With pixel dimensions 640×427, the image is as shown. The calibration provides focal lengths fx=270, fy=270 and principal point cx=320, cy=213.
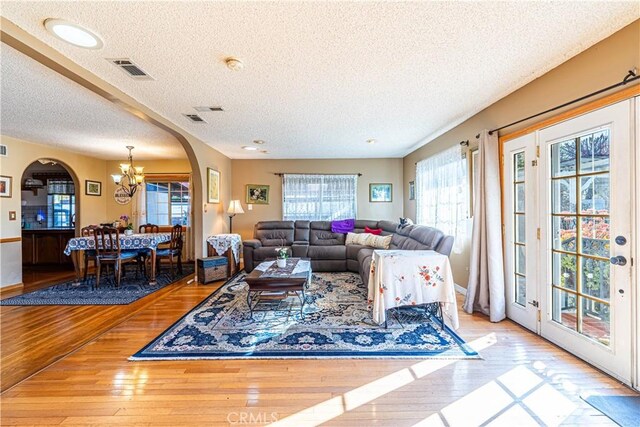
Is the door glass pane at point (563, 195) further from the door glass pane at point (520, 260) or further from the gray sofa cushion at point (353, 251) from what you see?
the gray sofa cushion at point (353, 251)

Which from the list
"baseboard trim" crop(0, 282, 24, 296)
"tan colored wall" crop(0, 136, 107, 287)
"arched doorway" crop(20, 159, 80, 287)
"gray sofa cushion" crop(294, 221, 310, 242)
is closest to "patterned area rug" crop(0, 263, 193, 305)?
"baseboard trim" crop(0, 282, 24, 296)

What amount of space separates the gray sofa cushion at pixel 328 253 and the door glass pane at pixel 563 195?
3.42 meters

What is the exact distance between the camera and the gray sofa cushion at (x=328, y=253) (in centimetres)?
529

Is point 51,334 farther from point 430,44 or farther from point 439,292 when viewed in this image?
point 430,44

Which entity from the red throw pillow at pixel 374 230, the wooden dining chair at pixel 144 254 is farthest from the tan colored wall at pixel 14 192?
the red throw pillow at pixel 374 230

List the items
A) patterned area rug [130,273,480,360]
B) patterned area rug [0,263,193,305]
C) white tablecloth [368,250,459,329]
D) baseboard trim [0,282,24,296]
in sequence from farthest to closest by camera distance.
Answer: baseboard trim [0,282,24,296], patterned area rug [0,263,193,305], white tablecloth [368,250,459,329], patterned area rug [130,273,480,360]

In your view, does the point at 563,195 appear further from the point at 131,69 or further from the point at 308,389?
the point at 131,69

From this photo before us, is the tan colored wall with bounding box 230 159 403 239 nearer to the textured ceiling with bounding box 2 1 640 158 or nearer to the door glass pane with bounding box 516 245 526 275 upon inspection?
the textured ceiling with bounding box 2 1 640 158

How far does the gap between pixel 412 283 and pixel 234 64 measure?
8.53ft

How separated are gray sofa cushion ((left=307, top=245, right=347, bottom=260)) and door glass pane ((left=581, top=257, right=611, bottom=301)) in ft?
11.7

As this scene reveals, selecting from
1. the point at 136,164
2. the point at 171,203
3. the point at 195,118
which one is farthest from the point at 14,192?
the point at 195,118

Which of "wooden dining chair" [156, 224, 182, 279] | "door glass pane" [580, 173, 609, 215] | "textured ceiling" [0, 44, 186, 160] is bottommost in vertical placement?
"wooden dining chair" [156, 224, 182, 279]

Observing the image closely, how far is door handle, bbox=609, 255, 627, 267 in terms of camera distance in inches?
71.9

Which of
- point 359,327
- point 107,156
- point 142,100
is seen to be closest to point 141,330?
point 359,327
